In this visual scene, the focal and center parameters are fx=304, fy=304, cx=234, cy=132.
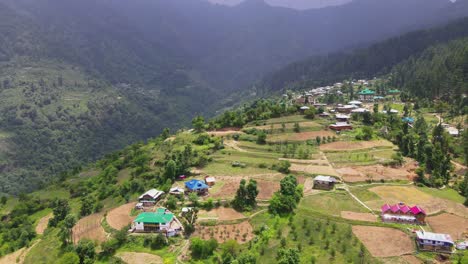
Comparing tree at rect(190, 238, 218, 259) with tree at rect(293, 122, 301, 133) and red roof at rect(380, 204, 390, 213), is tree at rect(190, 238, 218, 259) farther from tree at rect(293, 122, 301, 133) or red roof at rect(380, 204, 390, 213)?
tree at rect(293, 122, 301, 133)

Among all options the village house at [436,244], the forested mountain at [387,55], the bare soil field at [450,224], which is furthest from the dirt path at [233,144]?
the forested mountain at [387,55]

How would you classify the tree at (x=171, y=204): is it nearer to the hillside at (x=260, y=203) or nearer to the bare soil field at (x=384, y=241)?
the hillside at (x=260, y=203)

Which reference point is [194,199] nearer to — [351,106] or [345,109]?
[345,109]

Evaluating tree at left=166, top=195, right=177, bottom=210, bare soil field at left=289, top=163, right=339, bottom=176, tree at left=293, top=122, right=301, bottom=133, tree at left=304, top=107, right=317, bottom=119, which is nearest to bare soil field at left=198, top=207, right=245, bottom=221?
tree at left=166, top=195, right=177, bottom=210

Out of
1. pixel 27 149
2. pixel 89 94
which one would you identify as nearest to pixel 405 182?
pixel 27 149

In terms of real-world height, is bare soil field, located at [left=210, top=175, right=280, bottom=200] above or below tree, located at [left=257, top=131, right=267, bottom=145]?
below
